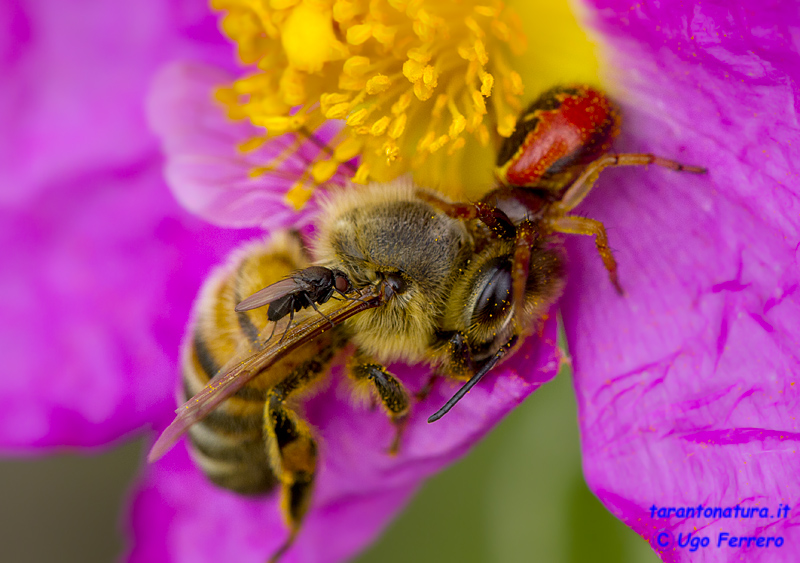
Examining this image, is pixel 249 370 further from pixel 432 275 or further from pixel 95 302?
pixel 95 302

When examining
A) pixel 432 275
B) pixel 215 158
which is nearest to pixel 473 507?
pixel 215 158

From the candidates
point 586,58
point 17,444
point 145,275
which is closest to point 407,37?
point 586,58

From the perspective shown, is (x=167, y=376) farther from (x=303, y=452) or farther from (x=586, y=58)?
(x=586, y=58)

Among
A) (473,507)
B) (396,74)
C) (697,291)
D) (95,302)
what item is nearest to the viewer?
(697,291)

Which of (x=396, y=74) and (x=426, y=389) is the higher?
(x=396, y=74)

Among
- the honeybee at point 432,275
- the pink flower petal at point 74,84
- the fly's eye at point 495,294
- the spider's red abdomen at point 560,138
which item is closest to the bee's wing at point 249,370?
the honeybee at point 432,275

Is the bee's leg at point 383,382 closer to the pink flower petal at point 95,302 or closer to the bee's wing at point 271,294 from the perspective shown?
the bee's wing at point 271,294

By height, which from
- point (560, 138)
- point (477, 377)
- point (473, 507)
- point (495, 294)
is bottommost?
point (473, 507)
